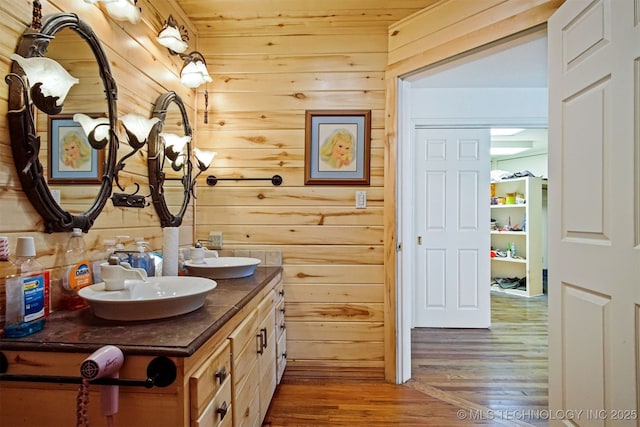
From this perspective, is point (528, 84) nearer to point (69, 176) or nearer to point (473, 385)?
point (473, 385)

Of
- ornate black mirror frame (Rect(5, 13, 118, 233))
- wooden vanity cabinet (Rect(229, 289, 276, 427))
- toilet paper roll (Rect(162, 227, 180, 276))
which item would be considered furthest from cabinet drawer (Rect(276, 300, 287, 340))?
ornate black mirror frame (Rect(5, 13, 118, 233))

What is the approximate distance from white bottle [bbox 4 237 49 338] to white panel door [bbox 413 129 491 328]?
2957mm

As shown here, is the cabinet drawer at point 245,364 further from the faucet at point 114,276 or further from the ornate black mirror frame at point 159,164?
the ornate black mirror frame at point 159,164

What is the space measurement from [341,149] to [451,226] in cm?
169

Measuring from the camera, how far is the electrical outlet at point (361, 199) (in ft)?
7.43

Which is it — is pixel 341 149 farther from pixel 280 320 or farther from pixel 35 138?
pixel 35 138

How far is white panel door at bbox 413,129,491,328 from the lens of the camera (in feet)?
10.9

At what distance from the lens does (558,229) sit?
56.9 inches

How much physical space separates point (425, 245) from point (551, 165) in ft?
6.32

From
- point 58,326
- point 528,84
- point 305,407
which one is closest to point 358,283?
point 305,407

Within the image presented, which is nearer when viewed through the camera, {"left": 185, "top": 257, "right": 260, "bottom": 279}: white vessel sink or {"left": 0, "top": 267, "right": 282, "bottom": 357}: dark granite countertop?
{"left": 0, "top": 267, "right": 282, "bottom": 357}: dark granite countertop

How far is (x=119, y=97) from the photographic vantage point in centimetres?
149

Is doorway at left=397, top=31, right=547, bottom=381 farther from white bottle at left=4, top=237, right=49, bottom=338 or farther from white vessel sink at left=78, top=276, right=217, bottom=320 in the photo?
white bottle at left=4, top=237, right=49, bottom=338

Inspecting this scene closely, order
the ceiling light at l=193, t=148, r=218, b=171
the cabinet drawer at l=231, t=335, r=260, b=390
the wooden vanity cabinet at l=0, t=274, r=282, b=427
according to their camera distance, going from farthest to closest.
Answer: the ceiling light at l=193, t=148, r=218, b=171 < the cabinet drawer at l=231, t=335, r=260, b=390 < the wooden vanity cabinet at l=0, t=274, r=282, b=427
